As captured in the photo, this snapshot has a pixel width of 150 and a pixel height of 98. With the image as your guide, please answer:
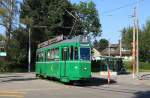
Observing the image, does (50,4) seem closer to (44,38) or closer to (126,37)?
(44,38)

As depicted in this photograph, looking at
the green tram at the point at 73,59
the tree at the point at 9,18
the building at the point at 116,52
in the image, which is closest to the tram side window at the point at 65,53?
the green tram at the point at 73,59

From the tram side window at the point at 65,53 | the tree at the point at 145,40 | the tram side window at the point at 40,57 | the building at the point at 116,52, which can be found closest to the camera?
the tram side window at the point at 65,53

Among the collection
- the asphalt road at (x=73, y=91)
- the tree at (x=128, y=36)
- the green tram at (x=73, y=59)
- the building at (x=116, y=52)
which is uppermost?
the tree at (x=128, y=36)

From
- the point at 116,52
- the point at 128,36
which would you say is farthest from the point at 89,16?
the point at 116,52

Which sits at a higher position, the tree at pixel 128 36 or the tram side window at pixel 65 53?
the tree at pixel 128 36

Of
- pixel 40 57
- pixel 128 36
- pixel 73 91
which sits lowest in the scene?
pixel 73 91

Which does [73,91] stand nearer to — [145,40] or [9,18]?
[9,18]

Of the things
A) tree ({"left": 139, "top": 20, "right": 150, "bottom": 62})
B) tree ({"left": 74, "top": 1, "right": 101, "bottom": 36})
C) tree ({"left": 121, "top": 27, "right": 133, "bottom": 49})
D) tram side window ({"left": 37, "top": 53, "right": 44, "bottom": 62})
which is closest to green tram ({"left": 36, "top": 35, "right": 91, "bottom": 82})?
tram side window ({"left": 37, "top": 53, "right": 44, "bottom": 62})

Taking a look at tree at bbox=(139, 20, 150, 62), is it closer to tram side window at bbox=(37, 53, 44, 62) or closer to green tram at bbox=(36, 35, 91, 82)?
tram side window at bbox=(37, 53, 44, 62)

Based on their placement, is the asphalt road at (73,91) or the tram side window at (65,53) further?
the tram side window at (65,53)

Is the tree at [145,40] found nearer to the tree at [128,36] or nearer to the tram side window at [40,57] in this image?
the tree at [128,36]

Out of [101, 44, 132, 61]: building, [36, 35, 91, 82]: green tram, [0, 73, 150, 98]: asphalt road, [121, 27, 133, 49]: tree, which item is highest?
[121, 27, 133, 49]: tree

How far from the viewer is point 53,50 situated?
3425cm

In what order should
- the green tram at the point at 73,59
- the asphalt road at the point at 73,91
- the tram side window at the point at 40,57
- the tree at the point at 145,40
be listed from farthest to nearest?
the tree at the point at 145,40 < the tram side window at the point at 40,57 < the green tram at the point at 73,59 < the asphalt road at the point at 73,91
